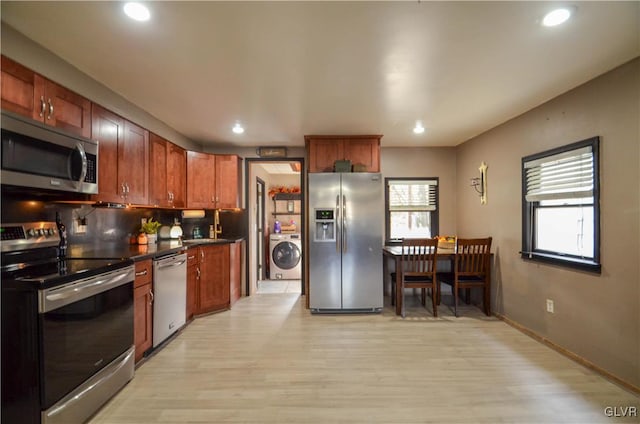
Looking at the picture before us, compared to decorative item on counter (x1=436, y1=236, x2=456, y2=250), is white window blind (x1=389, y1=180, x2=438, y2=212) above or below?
above

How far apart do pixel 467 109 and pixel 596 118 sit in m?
1.02

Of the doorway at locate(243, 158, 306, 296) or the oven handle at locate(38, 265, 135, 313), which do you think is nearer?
the oven handle at locate(38, 265, 135, 313)

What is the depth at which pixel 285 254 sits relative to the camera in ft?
18.3

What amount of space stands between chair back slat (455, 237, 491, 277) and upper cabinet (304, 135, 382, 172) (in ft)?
4.96

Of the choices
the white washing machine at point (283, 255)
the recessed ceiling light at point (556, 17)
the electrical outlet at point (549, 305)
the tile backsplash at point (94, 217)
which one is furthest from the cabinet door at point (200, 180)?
the electrical outlet at point (549, 305)

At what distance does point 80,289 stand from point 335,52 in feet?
7.24

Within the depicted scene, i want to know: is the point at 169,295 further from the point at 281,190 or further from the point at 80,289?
the point at 281,190

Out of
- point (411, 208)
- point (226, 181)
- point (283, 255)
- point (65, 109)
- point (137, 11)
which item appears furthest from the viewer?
point (283, 255)

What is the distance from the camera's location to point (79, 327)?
1.71m

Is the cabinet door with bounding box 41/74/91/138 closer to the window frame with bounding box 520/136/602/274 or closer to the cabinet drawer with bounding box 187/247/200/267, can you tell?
the cabinet drawer with bounding box 187/247/200/267

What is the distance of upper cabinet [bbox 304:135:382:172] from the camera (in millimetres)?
3889

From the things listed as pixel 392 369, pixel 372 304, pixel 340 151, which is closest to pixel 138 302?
pixel 392 369

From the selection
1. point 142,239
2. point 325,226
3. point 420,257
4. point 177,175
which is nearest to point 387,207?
point 420,257

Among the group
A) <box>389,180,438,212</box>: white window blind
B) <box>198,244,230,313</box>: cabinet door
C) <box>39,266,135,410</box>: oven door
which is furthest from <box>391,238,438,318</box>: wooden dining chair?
<box>39,266,135,410</box>: oven door
